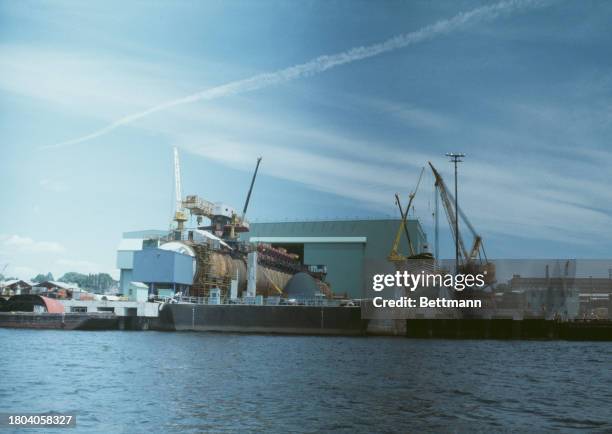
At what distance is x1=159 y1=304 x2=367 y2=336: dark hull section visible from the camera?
285ft

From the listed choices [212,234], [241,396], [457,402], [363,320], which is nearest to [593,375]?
[457,402]

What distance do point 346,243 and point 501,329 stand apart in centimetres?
4101

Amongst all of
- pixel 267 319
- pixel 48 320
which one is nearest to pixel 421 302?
pixel 267 319

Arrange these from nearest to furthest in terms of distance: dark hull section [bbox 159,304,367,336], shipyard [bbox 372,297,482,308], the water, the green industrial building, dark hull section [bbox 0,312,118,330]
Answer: the water, dark hull section [bbox 0,312,118,330], dark hull section [bbox 159,304,367,336], shipyard [bbox 372,297,482,308], the green industrial building

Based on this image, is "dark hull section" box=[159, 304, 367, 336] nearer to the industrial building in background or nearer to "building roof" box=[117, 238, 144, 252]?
the industrial building in background

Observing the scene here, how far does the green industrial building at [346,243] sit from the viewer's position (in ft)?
410

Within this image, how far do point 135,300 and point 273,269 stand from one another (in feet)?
101

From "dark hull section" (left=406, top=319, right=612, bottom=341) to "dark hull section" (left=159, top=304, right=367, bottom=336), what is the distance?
9406 millimetres

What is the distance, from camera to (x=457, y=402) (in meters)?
27.7

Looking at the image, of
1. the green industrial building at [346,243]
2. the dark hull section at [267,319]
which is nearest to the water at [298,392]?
the dark hull section at [267,319]

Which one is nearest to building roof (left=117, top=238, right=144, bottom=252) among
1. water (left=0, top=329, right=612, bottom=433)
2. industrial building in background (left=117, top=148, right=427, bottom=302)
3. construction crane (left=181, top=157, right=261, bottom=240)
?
industrial building in background (left=117, top=148, right=427, bottom=302)

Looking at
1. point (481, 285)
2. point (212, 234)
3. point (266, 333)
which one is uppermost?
point (212, 234)

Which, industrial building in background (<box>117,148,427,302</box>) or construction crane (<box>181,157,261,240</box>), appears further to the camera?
construction crane (<box>181,157,261,240</box>)

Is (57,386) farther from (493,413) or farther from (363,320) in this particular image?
(363,320)
